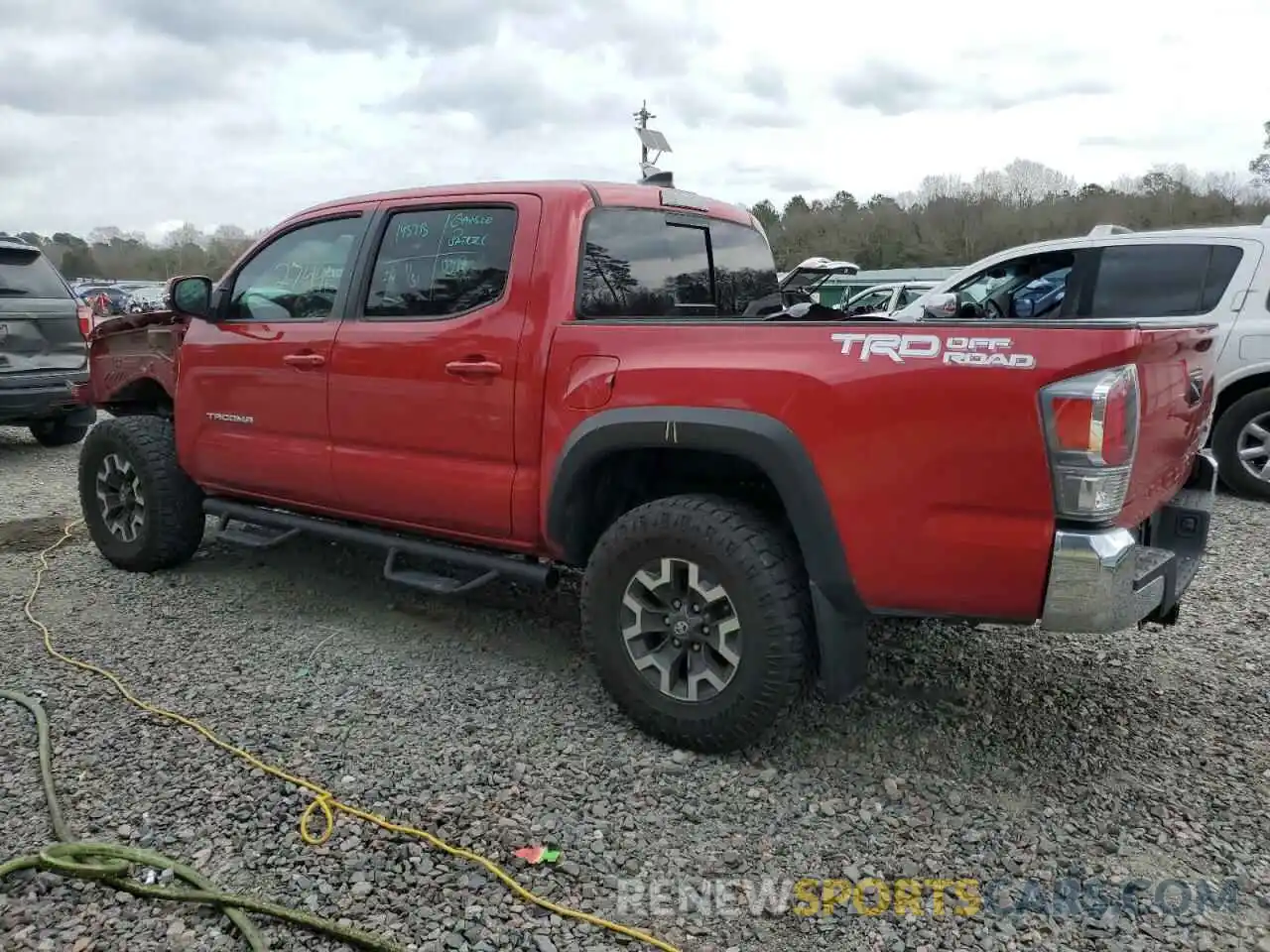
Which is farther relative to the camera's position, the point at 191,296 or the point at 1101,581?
the point at 191,296

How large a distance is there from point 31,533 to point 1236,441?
26.0 ft


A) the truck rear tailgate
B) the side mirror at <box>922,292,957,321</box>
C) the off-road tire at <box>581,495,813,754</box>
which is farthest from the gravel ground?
the side mirror at <box>922,292,957,321</box>

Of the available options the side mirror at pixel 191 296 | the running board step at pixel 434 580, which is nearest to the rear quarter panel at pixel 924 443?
the running board step at pixel 434 580

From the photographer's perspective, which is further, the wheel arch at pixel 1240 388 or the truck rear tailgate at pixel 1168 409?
the wheel arch at pixel 1240 388

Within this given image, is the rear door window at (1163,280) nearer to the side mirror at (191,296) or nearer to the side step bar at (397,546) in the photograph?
the side step bar at (397,546)

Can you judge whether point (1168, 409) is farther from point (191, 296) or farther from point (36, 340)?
point (36, 340)

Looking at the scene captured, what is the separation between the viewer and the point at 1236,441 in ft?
21.3

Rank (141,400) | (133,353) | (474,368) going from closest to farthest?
(474,368)
(133,353)
(141,400)

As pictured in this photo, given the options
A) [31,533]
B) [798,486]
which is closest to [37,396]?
[31,533]

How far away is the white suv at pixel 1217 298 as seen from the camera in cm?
631

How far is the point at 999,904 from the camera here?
237 centimetres

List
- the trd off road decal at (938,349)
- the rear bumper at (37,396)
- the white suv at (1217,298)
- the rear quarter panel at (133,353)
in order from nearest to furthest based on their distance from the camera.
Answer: the trd off road decal at (938,349) < the rear quarter panel at (133,353) < the white suv at (1217,298) < the rear bumper at (37,396)

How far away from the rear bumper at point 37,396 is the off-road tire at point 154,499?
3500mm

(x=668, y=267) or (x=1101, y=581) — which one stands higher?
(x=668, y=267)
